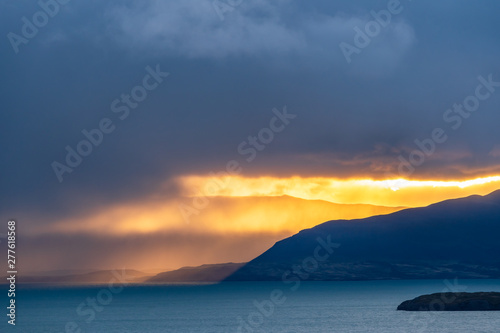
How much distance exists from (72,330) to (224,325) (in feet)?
105

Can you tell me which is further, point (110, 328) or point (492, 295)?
point (492, 295)

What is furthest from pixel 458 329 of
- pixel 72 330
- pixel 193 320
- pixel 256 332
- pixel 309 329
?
pixel 72 330

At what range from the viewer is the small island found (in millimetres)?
156250

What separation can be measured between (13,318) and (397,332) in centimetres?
10571

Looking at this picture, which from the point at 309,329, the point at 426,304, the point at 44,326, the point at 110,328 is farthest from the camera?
the point at 426,304

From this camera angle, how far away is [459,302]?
16438 cm

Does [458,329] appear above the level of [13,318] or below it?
below

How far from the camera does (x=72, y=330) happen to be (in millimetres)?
143000

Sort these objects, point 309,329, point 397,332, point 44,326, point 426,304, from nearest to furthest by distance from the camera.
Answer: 1. point 397,332
2. point 309,329
3. point 44,326
4. point 426,304

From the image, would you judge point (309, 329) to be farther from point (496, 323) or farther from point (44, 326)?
point (44, 326)

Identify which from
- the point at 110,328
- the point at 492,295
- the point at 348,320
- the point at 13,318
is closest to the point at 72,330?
the point at 110,328

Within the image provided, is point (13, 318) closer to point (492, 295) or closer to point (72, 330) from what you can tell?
point (72, 330)

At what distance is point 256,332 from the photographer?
130125 millimetres

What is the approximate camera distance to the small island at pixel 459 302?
15625cm
